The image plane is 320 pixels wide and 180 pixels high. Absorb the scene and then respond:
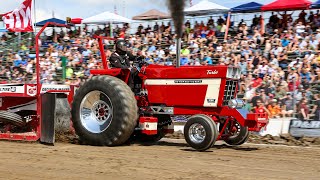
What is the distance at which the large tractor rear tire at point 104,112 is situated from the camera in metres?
8.00

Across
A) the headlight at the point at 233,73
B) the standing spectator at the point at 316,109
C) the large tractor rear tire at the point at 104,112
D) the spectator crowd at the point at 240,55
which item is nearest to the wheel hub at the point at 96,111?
the large tractor rear tire at the point at 104,112

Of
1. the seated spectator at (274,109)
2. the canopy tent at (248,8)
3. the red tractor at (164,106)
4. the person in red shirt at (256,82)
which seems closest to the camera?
the red tractor at (164,106)

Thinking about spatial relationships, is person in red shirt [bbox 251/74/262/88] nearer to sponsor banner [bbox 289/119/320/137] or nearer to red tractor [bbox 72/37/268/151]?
sponsor banner [bbox 289/119/320/137]

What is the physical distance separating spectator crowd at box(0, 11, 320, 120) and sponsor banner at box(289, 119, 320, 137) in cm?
25

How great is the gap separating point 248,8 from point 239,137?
8.92 metres

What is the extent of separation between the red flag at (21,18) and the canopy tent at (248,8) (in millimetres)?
7175

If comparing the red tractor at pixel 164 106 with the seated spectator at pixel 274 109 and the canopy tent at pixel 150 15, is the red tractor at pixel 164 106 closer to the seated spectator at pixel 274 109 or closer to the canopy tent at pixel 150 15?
the seated spectator at pixel 274 109

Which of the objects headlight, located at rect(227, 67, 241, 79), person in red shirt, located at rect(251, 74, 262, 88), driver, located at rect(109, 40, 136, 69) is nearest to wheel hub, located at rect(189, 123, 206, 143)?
headlight, located at rect(227, 67, 241, 79)

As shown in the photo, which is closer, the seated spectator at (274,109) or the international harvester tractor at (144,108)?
the international harvester tractor at (144,108)

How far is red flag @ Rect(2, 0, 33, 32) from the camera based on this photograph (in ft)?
39.0

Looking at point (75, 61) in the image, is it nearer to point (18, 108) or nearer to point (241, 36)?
point (241, 36)

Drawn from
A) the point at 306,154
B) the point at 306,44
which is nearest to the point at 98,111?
the point at 306,154

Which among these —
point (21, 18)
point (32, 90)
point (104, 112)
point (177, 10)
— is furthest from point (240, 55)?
point (32, 90)

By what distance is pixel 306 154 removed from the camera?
7.54 metres
